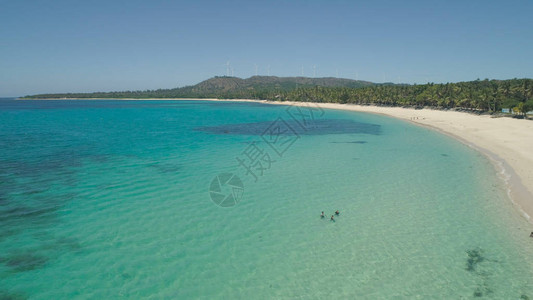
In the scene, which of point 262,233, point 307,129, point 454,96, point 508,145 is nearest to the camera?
point 262,233

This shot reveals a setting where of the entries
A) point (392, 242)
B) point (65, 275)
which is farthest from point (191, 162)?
point (392, 242)

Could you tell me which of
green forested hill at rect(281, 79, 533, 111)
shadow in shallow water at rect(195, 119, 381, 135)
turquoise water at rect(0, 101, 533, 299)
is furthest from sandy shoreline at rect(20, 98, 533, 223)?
green forested hill at rect(281, 79, 533, 111)

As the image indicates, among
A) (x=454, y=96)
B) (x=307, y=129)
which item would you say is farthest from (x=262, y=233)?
(x=454, y=96)

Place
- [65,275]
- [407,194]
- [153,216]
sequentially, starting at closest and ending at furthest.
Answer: [65,275] < [153,216] < [407,194]

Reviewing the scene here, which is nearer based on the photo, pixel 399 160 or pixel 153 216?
pixel 153 216

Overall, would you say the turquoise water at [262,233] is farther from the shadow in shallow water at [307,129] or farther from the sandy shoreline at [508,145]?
the shadow in shallow water at [307,129]

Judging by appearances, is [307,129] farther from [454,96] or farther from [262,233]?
[454,96]

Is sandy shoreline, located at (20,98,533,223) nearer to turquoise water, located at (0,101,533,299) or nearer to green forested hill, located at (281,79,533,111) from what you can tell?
turquoise water, located at (0,101,533,299)

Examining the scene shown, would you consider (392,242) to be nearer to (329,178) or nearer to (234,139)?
(329,178)
